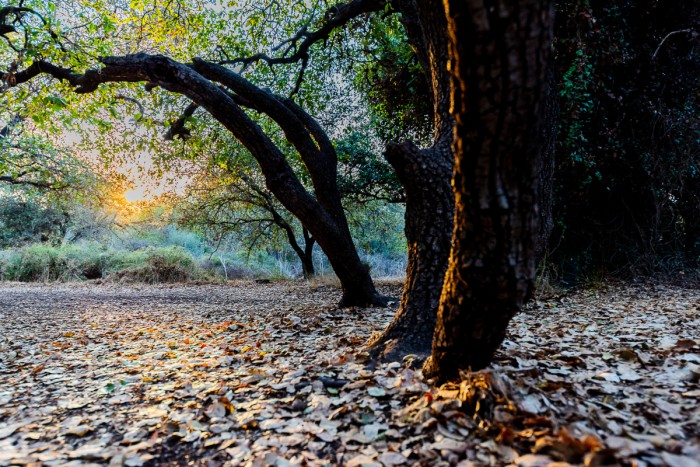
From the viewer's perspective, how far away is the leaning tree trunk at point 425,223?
2609 millimetres

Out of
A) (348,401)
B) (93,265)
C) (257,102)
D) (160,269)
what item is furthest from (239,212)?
(348,401)

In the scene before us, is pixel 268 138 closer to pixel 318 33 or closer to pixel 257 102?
pixel 257 102

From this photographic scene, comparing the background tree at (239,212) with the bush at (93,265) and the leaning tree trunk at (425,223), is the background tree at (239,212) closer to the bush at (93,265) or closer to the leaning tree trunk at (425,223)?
the bush at (93,265)

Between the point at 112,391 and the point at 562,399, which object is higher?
the point at 562,399

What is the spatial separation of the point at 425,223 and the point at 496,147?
149cm

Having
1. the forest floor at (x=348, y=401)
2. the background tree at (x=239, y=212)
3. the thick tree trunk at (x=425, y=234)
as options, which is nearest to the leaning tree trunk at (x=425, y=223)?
the thick tree trunk at (x=425, y=234)

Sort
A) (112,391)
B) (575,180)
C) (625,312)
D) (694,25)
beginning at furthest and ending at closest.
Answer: (575,180), (694,25), (625,312), (112,391)

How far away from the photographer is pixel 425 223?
2.70 metres

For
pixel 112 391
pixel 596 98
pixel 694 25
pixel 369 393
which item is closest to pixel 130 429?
pixel 112 391

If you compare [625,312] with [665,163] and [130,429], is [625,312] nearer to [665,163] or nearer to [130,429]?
[665,163]

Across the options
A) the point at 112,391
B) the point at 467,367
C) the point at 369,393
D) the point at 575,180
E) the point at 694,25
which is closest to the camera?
the point at 467,367

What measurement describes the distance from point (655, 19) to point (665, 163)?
2.12m

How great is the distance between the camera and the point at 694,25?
549 centimetres

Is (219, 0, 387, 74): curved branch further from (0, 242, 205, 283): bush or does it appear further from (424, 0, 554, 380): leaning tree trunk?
(0, 242, 205, 283): bush
